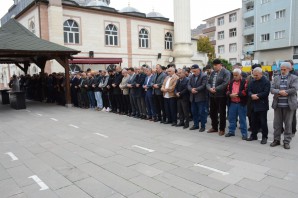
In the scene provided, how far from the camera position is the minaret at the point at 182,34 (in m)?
29.6

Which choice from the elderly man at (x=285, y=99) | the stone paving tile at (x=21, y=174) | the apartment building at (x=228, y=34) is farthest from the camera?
the apartment building at (x=228, y=34)

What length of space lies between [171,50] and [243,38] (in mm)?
18941

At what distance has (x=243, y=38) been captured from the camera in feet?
153

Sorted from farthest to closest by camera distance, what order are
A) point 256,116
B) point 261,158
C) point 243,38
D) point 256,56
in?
point 243,38 → point 256,56 → point 256,116 → point 261,158

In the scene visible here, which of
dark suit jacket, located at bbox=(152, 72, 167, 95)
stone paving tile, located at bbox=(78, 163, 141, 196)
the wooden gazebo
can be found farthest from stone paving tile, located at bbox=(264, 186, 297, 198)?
the wooden gazebo

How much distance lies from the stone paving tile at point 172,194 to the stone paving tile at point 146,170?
625 millimetres

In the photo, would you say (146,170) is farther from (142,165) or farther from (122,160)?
(122,160)

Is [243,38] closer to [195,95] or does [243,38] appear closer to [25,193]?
[195,95]

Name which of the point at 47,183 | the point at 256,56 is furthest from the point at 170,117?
the point at 256,56

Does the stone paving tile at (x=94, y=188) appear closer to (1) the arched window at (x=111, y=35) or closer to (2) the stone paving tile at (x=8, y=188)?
(2) the stone paving tile at (x=8, y=188)

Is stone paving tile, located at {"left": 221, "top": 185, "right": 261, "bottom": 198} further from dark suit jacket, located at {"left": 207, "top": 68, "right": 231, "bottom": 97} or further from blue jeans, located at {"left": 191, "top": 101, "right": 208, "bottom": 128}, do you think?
blue jeans, located at {"left": 191, "top": 101, "right": 208, "bottom": 128}

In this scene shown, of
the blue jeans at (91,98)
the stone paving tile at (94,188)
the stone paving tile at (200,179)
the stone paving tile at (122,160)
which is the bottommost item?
the stone paving tile at (94,188)

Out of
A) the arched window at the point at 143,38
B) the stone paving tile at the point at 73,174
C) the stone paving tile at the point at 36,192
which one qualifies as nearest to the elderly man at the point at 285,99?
the stone paving tile at the point at 73,174

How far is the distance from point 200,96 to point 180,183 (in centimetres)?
385
